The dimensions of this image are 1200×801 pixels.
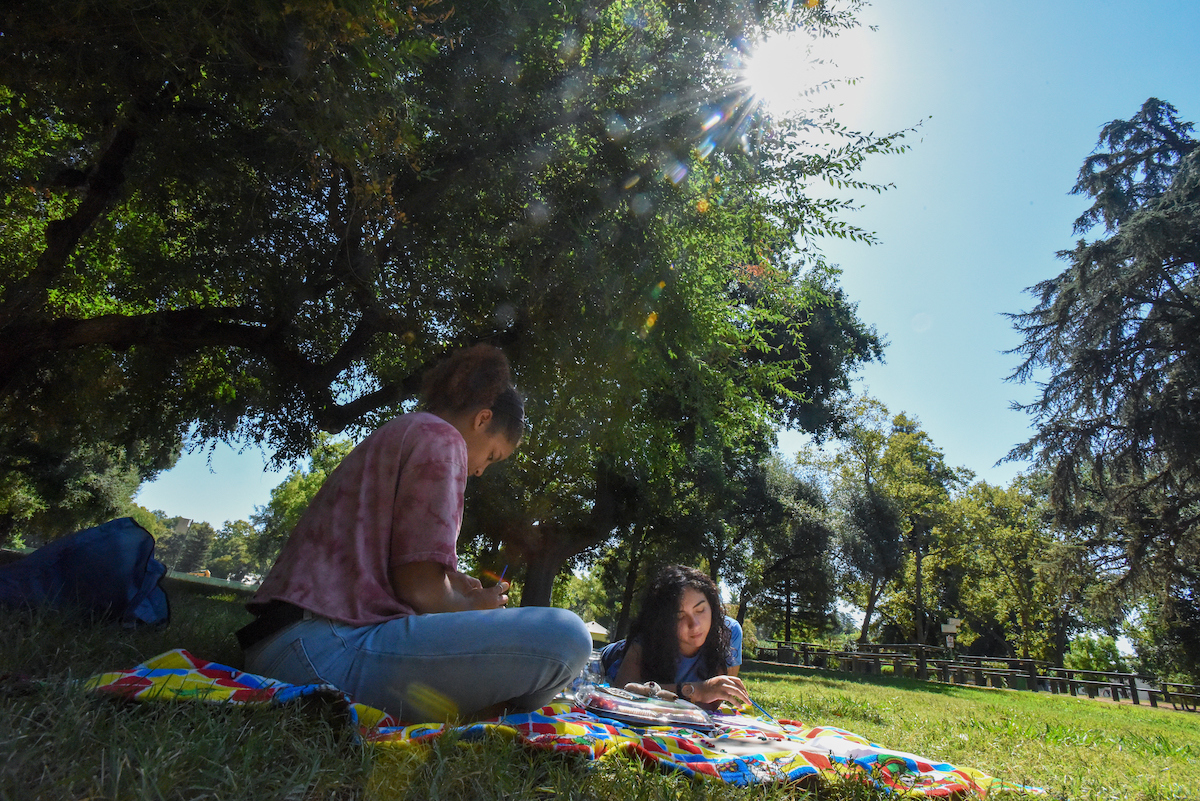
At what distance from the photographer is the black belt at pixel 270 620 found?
7.74 ft

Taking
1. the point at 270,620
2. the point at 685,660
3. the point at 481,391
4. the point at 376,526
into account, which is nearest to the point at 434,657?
the point at 376,526

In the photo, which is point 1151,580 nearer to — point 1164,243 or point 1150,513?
point 1150,513

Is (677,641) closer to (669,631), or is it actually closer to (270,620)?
(669,631)

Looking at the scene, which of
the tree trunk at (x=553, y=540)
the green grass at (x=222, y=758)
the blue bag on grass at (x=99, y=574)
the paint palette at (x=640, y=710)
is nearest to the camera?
the green grass at (x=222, y=758)

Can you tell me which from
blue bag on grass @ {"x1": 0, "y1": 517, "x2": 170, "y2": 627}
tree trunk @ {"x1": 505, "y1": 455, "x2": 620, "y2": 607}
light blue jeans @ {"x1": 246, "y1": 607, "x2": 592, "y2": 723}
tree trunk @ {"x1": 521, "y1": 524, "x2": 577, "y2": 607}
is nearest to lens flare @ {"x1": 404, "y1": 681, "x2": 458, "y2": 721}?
light blue jeans @ {"x1": 246, "y1": 607, "x2": 592, "y2": 723}

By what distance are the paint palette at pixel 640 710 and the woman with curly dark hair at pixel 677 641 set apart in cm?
137

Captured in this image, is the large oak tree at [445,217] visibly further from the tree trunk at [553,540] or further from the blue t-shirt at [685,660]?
the tree trunk at [553,540]

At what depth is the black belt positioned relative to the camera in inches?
92.9

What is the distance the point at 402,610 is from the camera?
2420 millimetres

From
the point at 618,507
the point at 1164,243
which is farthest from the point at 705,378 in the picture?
the point at 1164,243

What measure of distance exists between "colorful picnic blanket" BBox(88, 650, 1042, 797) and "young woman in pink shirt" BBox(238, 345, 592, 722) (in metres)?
0.12

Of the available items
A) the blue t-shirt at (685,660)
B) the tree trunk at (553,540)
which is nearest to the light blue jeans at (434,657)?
the blue t-shirt at (685,660)

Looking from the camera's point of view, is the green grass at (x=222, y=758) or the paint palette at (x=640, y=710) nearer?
the green grass at (x=222, y=758)

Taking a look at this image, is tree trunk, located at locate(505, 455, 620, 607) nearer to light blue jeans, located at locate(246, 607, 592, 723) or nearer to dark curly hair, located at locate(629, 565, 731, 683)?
dark curly hair, located at locate(629, 565, 731, 683)
